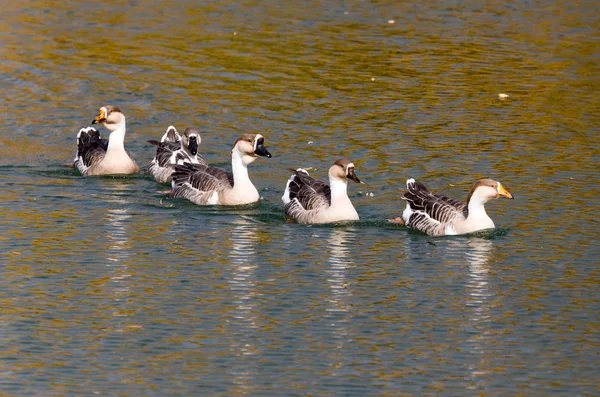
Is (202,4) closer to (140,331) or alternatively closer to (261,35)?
(261,35)

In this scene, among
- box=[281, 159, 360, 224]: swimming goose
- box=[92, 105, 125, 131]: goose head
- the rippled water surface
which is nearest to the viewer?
the rippled water surface

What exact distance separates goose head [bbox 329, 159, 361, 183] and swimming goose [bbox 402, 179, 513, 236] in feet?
3.92

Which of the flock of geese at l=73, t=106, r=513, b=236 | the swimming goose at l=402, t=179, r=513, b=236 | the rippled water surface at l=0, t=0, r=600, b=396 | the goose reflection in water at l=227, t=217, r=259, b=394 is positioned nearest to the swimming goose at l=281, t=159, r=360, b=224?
the flock of geese at l=73, t=106, r=513, b=236

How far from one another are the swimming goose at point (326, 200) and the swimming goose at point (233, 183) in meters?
1.06

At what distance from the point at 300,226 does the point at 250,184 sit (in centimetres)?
202

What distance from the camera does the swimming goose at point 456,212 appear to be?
72.4 feet

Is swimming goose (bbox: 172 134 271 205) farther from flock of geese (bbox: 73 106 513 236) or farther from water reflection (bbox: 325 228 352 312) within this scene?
water reflection (bbox: 325 228 352 312)

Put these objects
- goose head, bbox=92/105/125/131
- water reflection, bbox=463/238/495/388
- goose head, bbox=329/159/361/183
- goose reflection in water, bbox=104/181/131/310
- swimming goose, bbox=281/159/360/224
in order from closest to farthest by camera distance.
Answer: water reflection, bbox=463/238/495/388 → goose reflection in water, bbox=104/181/131/310 → goose head, bbox=329/159/361/183 → swimming goose, bbox=281/159/360/224 → goose head, bbox=92/105/125/131

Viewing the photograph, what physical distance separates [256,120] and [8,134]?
555 centimetres

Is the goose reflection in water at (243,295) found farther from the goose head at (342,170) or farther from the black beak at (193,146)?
the black beak at (193,146)

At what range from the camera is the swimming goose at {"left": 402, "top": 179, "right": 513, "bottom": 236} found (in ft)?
72.4

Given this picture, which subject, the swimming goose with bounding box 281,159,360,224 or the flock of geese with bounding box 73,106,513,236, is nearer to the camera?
the flock of geese with bounding box 73,106,513,236

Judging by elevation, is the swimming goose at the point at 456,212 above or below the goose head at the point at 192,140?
below

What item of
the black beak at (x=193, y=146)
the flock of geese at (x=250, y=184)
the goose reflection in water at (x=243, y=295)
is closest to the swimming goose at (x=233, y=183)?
the flock of geese at (x=250, y=184)
